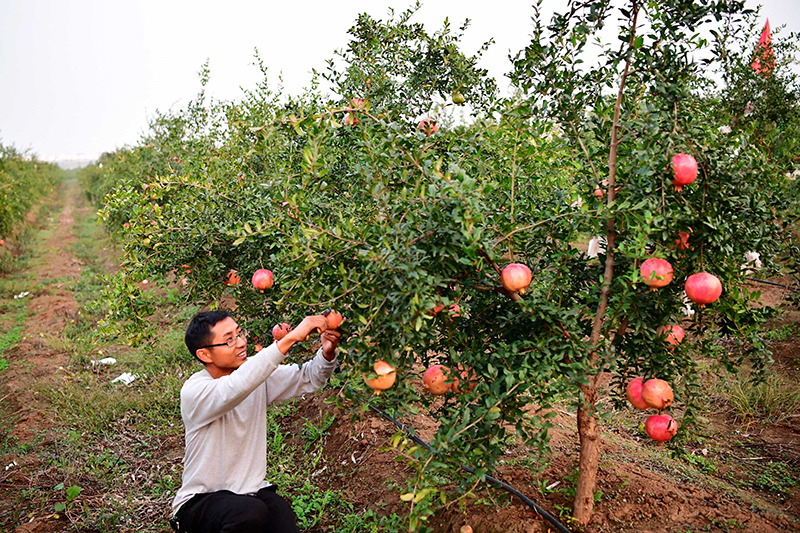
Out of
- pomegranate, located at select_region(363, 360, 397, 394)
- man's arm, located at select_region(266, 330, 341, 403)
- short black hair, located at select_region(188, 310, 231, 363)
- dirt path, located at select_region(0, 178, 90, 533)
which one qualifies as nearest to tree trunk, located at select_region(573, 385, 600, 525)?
pomegranate, located at select_region(363, 360, 397, 394)

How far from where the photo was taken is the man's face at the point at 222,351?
263 cm

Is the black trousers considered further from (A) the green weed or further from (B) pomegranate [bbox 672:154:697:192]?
(A) the green weed

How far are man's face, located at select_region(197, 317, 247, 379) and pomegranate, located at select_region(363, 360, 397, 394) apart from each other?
38.1 inches

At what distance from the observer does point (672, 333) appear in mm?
2268

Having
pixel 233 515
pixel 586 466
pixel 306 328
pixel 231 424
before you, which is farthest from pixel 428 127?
pixel 233 515

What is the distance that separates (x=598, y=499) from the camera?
2832 mm

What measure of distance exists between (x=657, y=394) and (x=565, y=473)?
1.20m

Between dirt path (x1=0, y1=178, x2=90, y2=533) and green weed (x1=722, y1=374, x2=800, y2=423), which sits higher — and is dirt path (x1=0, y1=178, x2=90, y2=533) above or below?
below

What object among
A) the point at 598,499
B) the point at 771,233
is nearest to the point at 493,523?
the point at 598,499

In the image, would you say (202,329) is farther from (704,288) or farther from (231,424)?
(704,288)

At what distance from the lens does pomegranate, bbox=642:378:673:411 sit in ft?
7.28

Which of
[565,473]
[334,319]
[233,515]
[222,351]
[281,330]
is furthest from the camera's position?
[565,473]

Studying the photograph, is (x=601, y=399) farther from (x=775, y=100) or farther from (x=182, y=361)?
(x=775, y=100)

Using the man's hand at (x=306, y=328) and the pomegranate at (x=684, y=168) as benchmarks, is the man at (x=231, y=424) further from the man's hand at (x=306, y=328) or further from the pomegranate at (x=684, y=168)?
the pomegranate at (x=684, y=168)
